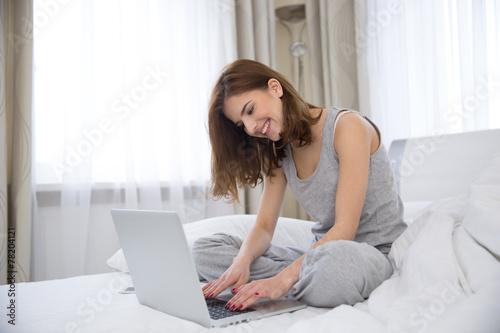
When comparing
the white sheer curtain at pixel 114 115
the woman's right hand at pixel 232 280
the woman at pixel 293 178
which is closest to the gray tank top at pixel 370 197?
the woman at pixel 293 178

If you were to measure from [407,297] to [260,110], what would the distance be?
0.63 metres

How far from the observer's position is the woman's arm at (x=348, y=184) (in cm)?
100

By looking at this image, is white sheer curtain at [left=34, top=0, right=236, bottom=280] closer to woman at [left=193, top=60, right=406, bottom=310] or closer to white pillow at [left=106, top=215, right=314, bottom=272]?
white pillow at [left=106, top=215, right=314, bottom=272]

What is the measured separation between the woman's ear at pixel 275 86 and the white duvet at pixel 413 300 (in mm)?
507

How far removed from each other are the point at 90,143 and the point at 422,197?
1.60 metres

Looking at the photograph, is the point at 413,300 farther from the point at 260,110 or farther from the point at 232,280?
the point at 260,110

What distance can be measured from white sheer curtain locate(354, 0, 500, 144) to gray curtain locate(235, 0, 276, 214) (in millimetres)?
521

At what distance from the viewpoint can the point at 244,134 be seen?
1443mm

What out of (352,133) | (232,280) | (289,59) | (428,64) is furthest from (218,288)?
(289,59)

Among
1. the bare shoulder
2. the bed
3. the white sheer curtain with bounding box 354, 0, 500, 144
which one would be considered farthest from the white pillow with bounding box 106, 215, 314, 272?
the white sheer curtain with bounding box 354, 0, 500, 144

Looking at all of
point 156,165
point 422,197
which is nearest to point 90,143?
point 156,165

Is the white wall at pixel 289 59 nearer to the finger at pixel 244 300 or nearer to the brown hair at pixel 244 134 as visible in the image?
the brown hair at pixel 244 134

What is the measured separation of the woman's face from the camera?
1240 millimetres

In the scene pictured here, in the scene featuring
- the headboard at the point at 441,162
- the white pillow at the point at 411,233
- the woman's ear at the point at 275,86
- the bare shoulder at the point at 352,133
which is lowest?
the white pillow at the point at 411,233
